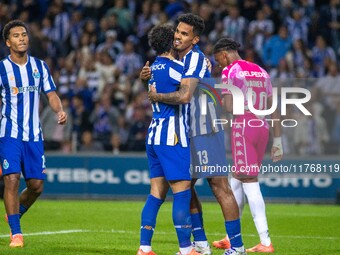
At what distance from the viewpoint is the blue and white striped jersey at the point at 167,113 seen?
8500 millimetres

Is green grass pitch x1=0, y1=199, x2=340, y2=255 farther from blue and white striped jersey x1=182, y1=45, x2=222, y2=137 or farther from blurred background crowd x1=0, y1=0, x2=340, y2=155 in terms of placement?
blurred background crowd x1=0, y1=0, x2=340, y2=155

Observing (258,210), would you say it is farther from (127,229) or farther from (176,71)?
(127,229)

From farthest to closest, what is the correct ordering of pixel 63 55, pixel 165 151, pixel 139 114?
1. pixel 63 55
2. pixel 139 114
3. pixel 165 151

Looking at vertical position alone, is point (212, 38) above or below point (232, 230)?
above

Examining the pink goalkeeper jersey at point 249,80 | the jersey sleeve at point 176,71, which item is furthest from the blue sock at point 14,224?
the pink goalkeeper jersey at point 249,80

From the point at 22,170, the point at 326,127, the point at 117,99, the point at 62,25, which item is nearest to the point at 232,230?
the point at 22,170

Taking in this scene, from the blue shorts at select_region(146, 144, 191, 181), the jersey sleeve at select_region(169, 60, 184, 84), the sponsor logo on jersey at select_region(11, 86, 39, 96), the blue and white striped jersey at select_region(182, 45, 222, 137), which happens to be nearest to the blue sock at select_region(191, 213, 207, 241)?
the blue shorts at select_region(146, 144, 191, 181)

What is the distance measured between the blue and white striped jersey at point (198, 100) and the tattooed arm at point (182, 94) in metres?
0.07

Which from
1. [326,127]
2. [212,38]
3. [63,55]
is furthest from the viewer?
[63,55]

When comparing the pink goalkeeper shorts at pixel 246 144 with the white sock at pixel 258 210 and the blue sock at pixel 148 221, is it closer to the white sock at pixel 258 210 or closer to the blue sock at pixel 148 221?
the white sock at pixel 258 210

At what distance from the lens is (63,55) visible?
21828 mm

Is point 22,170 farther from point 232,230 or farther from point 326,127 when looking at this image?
point 326,127

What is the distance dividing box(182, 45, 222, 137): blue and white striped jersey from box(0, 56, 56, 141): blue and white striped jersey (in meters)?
1.87

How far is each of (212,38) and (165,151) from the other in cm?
1213
